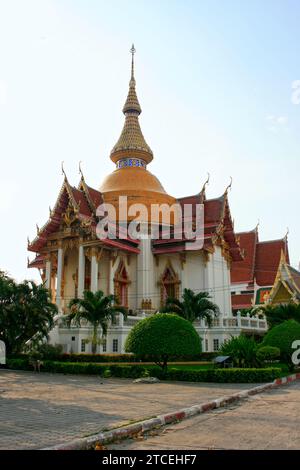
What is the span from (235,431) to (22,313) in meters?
15.0

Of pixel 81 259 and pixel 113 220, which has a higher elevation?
pixel 113 220

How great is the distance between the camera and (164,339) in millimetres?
15156

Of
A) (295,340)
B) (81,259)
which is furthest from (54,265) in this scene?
(295,340)

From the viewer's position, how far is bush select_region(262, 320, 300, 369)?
18.6 m

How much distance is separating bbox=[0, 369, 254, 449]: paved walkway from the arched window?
42.4 ft

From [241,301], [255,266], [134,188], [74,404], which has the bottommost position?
[74,404]

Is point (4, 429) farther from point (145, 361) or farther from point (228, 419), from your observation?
point (145, 361)

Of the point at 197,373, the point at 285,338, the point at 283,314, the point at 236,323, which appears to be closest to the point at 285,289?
the point at 236,323

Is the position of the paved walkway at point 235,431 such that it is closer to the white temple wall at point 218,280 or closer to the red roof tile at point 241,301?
the white temple wall at point 218,280

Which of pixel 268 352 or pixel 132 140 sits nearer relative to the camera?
pixel 268 352

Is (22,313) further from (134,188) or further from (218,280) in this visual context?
(134,188)

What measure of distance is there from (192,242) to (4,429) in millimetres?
22615

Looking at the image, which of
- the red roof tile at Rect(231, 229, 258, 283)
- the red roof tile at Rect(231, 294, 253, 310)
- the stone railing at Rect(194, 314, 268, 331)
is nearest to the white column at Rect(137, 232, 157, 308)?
the stone railing at Rect(194, 314, 268, 331)

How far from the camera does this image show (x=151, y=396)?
10859mm
